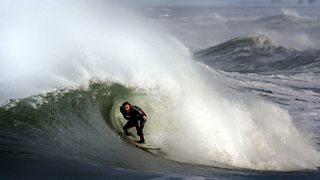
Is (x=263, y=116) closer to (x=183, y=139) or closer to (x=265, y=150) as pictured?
(x=265, y=150)

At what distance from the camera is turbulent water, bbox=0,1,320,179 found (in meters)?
7.45

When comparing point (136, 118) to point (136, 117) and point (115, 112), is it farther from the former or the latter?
point (115, 112)

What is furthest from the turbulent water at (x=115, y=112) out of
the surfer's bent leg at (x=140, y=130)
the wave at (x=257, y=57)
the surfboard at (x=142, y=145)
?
the wave at (x=257, y=57)

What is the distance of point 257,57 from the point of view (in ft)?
102

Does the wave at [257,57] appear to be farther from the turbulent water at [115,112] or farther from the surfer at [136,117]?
the surfer at [136,117]

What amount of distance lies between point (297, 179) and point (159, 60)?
7.09 meters

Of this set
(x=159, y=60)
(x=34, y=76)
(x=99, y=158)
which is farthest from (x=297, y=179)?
(x=159, y=60)

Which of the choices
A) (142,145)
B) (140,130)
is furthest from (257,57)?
(142,145)

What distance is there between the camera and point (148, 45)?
51.6 ft

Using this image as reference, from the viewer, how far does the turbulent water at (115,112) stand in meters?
7.45

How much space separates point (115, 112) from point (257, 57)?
72.0 feet

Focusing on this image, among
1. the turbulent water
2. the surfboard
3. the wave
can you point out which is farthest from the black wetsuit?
the wave

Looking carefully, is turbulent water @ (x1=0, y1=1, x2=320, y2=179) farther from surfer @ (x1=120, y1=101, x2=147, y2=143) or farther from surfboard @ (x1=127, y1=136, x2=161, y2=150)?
surfer @ (x1=120, y1=101, x2=147, y2=143)

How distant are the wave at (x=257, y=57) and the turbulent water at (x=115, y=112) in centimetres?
831
